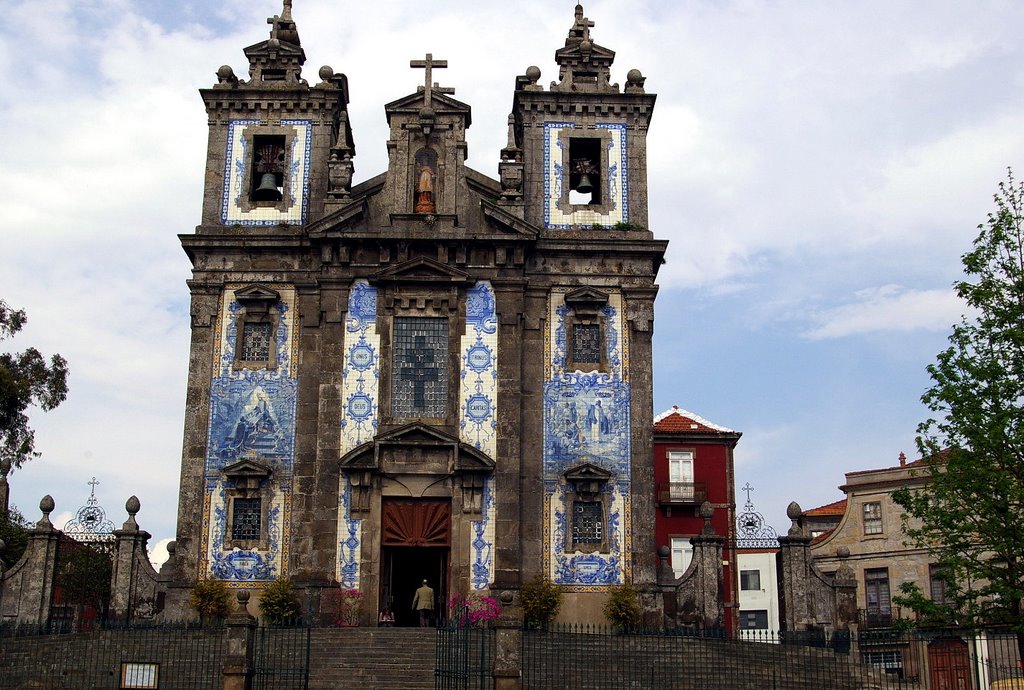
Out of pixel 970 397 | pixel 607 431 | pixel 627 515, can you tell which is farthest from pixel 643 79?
pixel 970 397

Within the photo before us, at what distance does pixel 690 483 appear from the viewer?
41375 mm

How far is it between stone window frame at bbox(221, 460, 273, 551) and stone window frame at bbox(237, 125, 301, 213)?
660 centimetres

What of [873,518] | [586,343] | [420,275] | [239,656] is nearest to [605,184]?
[586,343]

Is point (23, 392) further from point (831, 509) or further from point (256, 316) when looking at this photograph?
point (831, 509)

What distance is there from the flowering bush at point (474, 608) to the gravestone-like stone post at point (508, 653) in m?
5.93

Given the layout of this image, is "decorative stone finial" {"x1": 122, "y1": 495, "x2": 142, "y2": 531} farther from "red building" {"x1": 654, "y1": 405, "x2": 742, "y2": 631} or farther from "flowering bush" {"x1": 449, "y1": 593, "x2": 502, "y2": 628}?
"red building" {"x1": 654, "y1": 405, "x2": 742, "y2": 631}

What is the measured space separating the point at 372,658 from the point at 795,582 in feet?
31.9

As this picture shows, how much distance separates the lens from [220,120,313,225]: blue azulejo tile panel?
101 ft

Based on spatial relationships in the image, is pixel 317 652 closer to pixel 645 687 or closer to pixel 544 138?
pixel 645 687

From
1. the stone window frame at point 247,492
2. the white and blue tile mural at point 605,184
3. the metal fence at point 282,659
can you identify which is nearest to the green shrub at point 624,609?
the metal fence at point 282,659

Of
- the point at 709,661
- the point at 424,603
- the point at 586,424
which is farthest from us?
the point at 586,424

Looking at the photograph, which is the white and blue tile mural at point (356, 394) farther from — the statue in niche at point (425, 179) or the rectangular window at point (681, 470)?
the rectangular window at point (681, 470)

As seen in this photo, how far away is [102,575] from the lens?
3044 cm

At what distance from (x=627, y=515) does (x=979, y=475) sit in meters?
9.38
